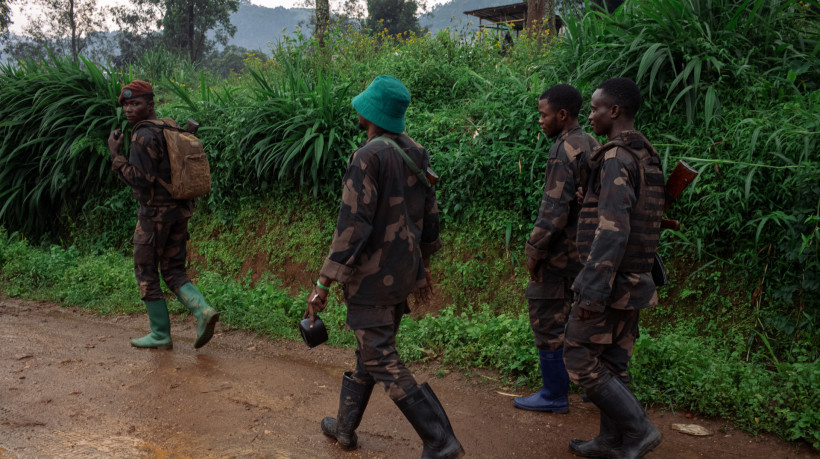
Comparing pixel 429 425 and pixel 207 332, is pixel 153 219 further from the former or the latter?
pixel 429 425

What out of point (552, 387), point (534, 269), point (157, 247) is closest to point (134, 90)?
point (157, 247)

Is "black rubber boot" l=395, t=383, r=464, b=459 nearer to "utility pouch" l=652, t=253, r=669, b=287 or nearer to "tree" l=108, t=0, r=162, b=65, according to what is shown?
"utility pouch" l=652, t=253, r=669, b=287

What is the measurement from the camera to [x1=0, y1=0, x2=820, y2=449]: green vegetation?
13.1 feet

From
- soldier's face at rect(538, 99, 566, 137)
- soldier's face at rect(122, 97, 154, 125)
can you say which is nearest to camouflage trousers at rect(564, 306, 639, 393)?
soldier's face at rect(538, 99, 566, 137)

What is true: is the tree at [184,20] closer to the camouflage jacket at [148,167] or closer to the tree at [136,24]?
the tree at [136,24]

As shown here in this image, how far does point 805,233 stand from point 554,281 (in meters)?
1.84

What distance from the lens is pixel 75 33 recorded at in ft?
125

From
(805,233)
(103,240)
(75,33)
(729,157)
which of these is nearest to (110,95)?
(103,240)

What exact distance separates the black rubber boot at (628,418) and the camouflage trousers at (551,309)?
2.58 feet

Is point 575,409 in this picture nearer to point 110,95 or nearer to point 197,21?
point 110,95

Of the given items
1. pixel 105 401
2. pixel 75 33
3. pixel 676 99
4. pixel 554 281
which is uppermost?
pixel 75 33

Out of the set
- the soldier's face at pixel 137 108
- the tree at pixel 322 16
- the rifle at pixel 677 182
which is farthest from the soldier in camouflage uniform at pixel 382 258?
the tree at pixel 322 16

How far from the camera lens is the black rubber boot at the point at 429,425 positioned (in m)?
2.81

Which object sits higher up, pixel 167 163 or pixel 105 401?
pixel 167 163
